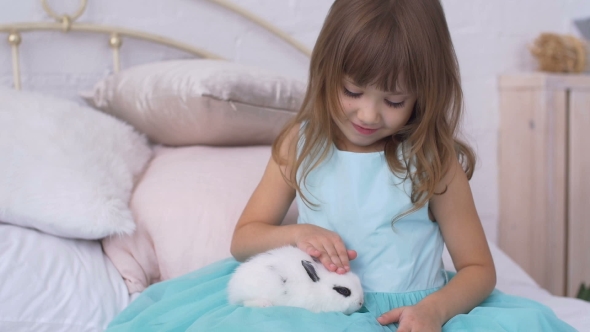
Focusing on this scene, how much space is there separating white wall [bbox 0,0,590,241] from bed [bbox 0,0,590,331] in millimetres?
11

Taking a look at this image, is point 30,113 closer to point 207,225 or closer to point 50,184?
point 50,184

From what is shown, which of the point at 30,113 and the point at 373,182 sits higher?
the point at 30,113

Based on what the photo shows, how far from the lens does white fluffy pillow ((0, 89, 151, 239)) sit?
1.03 metres

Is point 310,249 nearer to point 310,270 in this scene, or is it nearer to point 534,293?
point 310,270

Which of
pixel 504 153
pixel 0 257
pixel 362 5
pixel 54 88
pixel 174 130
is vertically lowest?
pixel 504 153

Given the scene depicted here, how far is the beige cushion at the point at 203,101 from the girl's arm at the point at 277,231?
326mm

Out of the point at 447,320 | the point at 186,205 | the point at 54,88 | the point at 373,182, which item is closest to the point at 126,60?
the point at 54,88

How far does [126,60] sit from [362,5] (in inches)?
38.1

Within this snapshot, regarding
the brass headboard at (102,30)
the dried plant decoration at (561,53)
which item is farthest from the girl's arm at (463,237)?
the dried plant decoration at (561,53)

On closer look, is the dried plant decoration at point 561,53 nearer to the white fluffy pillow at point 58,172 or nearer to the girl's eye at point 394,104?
the girl's eye at point 394,104

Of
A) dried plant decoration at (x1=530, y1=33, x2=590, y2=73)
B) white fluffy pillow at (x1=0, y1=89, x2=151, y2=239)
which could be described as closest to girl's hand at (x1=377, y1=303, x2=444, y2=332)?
white fluffy pillow at (x1=0, y1=89, x2=151, y2=239)

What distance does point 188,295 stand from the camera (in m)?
0.95

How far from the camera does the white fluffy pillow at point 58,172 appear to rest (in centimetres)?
103

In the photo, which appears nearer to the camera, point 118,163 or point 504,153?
point 118,163
